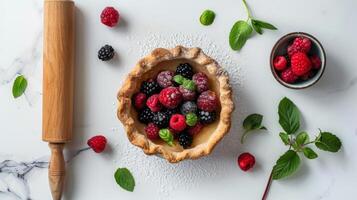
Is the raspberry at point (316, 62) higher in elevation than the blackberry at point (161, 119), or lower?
higher

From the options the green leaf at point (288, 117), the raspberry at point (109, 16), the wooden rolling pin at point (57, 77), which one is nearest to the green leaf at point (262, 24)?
the green leaf at point (288, 117)

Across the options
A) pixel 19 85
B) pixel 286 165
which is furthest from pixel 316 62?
pixel 19 85

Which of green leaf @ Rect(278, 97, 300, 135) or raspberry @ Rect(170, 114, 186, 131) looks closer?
raspberry @ Rect(170, 114, 186, 131)

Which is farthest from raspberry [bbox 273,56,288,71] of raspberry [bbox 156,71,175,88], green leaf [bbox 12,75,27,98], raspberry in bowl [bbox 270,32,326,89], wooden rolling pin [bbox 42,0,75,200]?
green leaf [bbox 12,75,27,98]

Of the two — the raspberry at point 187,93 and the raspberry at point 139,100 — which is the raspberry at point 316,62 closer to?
the raspberry at point 187,93

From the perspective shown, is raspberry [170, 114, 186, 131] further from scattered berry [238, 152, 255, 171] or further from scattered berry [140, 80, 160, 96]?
scattered berry [238, 152, 255, 171]
